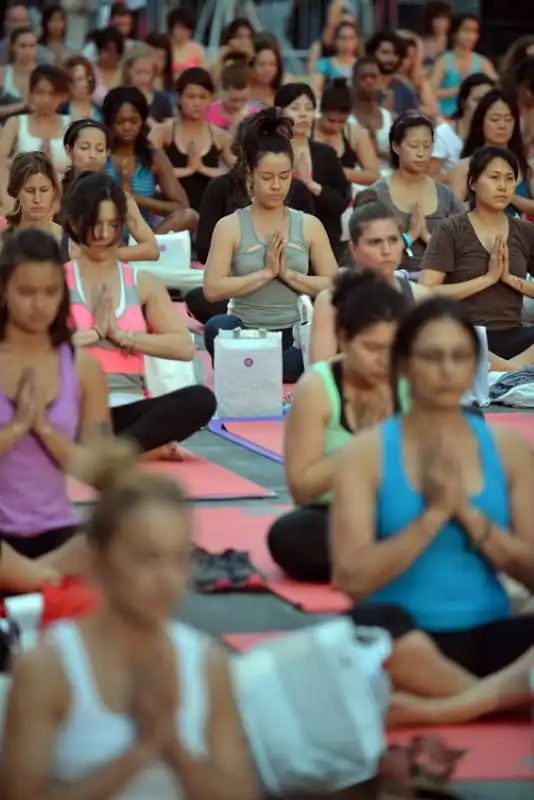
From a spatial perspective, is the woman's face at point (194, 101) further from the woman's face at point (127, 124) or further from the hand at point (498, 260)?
the hand at point (498, 260)

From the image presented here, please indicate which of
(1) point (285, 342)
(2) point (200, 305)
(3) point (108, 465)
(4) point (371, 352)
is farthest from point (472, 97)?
(3) point (108, 465)

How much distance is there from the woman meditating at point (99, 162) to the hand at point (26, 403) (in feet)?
13.1

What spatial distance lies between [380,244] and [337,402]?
4.94 feet

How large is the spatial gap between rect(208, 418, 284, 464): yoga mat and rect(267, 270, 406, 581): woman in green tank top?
1.81m

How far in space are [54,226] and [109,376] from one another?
1.30m

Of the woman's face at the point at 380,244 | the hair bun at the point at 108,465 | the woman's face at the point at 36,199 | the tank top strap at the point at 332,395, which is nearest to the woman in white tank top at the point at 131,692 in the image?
the hair bun at the point at 108,465

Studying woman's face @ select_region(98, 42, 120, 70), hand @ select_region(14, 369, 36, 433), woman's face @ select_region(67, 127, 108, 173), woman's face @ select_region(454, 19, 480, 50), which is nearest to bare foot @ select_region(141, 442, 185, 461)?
hand @ select_region(14, 369, 36, 433)

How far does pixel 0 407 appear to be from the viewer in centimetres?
490

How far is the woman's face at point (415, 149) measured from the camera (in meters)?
9.29

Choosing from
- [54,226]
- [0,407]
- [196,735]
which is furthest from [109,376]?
[196,735]

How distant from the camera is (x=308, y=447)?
4949 mm

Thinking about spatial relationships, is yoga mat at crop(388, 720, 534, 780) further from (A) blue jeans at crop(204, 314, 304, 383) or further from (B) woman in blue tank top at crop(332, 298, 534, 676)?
(A) blue jeans at crop(204, 314, 304, 383)

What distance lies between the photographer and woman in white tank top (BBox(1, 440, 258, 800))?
2967 mm

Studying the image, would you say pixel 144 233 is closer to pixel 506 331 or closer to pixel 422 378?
pixel 506 331
